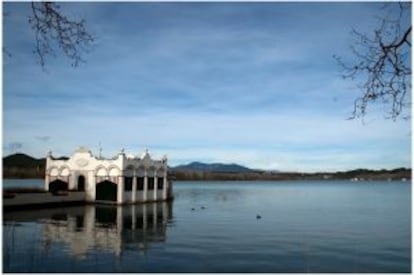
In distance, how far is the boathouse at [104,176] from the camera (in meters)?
70.2

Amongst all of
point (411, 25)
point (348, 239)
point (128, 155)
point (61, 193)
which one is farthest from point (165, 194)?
point (411, 25)

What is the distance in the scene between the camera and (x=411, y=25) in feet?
27.2

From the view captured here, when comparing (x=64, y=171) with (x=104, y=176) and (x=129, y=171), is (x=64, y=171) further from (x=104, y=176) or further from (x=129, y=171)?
(x=129, y=171)

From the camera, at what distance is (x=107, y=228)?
46344 millimetres

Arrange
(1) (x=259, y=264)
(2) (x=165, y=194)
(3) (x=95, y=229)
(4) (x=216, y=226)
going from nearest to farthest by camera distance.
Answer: (1) (x=259, y=264), (3) (x=95, y=229), (4) (x=216, y=226), (2) (x=165, y=194)

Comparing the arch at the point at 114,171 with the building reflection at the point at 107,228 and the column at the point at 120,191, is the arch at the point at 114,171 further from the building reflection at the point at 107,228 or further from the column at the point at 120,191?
the building reflection at the point at 107,228

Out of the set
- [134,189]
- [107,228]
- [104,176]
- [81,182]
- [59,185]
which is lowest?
[107,228]

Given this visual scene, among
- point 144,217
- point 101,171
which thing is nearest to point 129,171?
point 101,171

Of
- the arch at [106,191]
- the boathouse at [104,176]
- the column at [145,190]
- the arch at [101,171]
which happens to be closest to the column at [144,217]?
the column at [145,190]

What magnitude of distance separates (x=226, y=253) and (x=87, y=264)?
904cm

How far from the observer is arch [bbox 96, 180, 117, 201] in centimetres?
7081

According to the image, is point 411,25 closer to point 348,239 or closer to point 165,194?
point 348,239

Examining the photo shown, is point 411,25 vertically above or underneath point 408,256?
above

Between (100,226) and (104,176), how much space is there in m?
24.1
